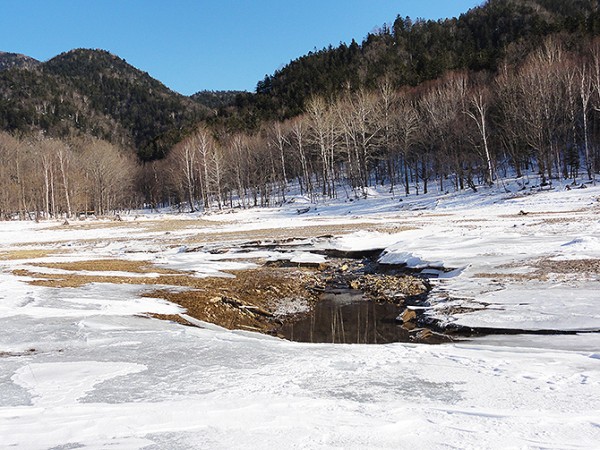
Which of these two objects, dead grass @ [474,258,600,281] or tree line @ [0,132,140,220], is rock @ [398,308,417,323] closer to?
dead grass @ [474,258,600,281]

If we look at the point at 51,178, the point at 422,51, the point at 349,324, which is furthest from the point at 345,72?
the point at 349,324

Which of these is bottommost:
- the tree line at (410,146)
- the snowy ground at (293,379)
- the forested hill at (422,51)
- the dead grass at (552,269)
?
the dead grass at (552,269)

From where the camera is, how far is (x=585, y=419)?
347 cm

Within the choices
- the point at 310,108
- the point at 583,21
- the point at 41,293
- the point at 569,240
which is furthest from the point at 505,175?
the point at 41,293

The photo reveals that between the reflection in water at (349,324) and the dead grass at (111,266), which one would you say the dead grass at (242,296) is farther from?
the dead grass at (111,266)

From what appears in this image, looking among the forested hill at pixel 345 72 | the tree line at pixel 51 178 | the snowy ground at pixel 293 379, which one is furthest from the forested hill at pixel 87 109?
the snowy ground at pixel 293 379

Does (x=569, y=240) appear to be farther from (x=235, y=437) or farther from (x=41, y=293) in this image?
(x=41, y=293)

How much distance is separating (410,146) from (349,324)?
5364 centimetres

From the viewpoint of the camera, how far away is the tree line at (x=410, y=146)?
43.0 meters

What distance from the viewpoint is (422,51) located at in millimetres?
99062

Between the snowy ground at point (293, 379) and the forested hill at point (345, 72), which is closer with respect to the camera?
the snowy ground at point (293, 379)

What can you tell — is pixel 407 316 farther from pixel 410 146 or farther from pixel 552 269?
pixel 410 146

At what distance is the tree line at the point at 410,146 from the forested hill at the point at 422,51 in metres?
9.23

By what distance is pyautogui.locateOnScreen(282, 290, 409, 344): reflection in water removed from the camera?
7.79 m
